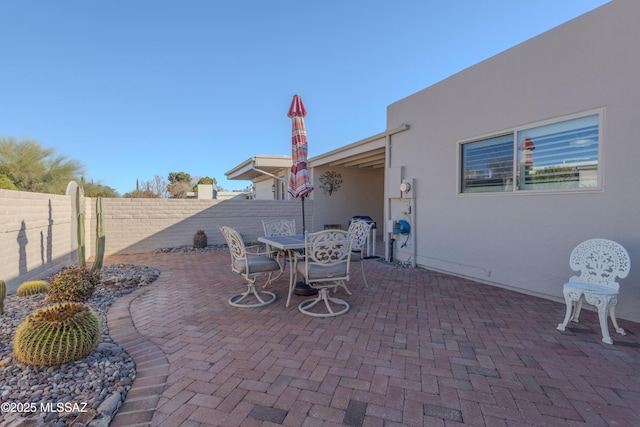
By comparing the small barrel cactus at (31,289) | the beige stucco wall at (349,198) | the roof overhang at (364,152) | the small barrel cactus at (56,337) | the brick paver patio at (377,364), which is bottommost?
the brick paver patio at (377,364)

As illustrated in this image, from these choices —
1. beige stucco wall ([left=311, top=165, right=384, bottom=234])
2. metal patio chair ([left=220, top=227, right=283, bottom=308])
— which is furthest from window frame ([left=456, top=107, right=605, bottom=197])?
beige stucco wall ([left=311, top=165, right=384, bottom=234])

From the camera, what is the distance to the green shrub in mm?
3613

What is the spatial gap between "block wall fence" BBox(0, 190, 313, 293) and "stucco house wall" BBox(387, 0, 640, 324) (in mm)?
5404

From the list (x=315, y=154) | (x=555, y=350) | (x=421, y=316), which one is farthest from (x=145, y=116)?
(x=555, y=350)

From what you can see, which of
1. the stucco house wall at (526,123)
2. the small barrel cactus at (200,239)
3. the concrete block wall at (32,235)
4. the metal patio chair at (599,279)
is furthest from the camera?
the small barrel cactus at (200,239)

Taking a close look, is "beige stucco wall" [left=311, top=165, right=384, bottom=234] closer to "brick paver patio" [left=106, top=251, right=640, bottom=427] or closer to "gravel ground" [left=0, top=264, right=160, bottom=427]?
"brick paver patio" [left=106, top=251, right=640, bottom=427]

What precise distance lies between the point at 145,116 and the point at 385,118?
1149 cm

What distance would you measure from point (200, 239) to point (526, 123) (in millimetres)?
7990

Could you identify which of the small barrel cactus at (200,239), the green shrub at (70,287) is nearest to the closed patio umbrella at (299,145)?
the green shrub at (70,287)

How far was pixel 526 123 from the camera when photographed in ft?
13.9

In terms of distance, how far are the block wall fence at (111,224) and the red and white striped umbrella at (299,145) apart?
3.80 meters

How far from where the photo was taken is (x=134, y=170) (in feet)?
72.9

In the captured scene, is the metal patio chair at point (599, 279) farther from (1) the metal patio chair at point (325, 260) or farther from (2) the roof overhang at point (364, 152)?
(2) the roof overhang at point (364, 152)

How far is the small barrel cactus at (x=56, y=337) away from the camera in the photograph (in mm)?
2113
